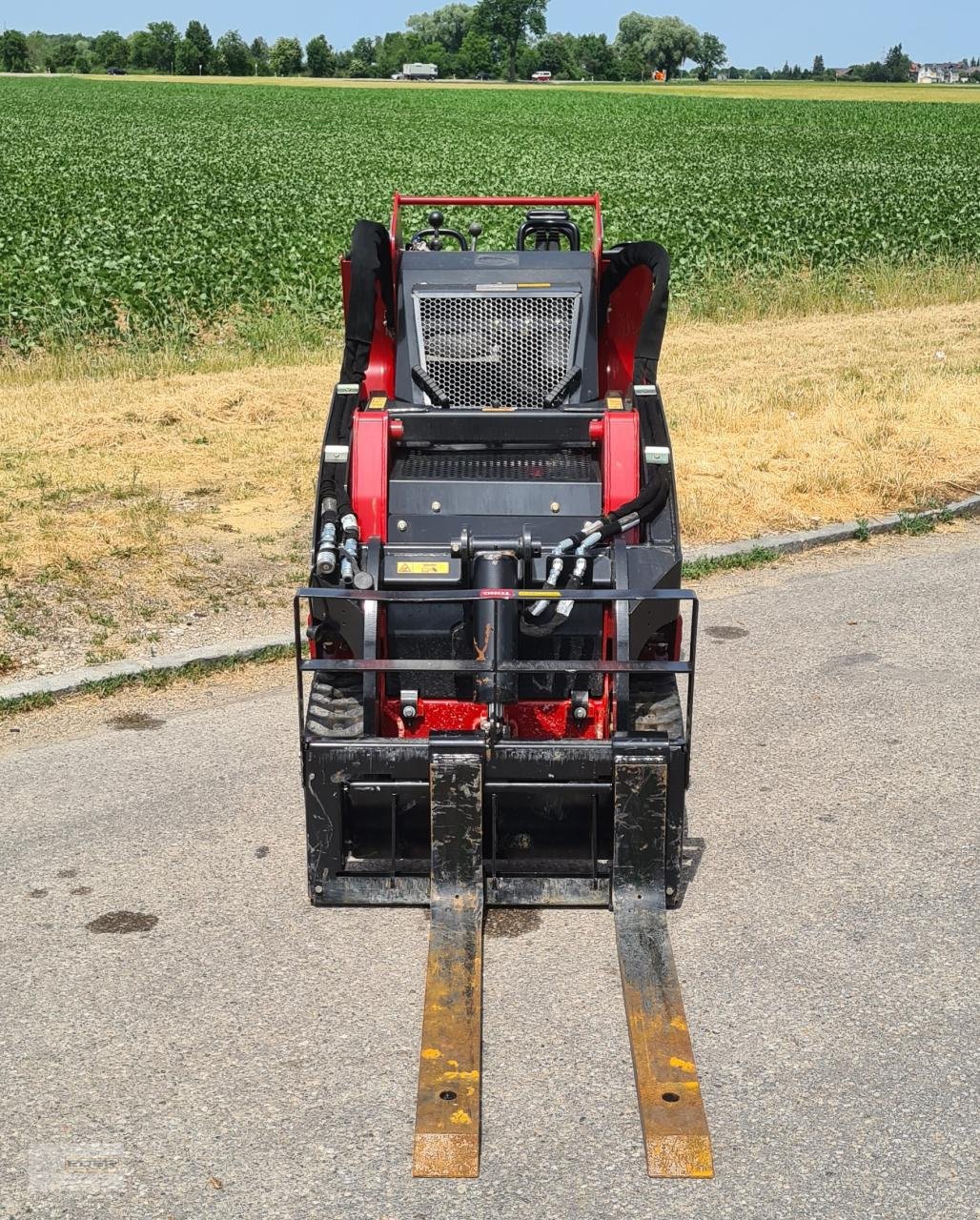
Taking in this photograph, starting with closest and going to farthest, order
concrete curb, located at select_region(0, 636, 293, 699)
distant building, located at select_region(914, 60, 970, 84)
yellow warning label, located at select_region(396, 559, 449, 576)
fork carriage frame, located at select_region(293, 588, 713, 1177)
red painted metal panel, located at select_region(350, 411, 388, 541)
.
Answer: fork carriage frame, located at select_region(293, 588, 713, 1177) → yellow warning label, located at select_region(396, 559, 449, 576) → red painted metal panel, located at select_region(350, 411, 388, 541) → concrete curb, located at select_region(0, 636, 293, 699) → distant building, located at select_region(914, 60, 970, 84)

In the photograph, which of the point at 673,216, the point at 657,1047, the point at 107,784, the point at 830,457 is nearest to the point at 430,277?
the point at 107,784

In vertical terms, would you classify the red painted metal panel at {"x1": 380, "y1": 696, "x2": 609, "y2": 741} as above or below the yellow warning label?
below

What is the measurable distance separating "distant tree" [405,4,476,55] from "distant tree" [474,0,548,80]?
13.8 metres

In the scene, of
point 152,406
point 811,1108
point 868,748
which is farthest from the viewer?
point 152,406

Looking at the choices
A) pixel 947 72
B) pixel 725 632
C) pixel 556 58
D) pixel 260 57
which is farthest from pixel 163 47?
pixel 725 632

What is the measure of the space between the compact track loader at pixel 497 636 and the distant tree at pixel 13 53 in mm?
144405

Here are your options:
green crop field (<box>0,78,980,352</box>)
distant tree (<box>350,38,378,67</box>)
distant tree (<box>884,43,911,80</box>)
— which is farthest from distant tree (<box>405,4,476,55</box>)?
green crop field (<box>0,78,980,352</box>)

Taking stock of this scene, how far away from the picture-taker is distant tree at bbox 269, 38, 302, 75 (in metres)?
128

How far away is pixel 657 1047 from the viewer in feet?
13.6

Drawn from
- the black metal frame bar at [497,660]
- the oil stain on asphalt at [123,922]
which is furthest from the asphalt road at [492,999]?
the black metal frame bar at [497,660]

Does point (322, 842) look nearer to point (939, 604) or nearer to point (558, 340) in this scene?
point (558, 340)

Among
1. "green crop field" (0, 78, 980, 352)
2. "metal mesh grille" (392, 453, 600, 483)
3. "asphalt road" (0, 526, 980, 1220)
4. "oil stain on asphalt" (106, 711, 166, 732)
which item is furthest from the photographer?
"green crop field" (0, 78, 980, 352)

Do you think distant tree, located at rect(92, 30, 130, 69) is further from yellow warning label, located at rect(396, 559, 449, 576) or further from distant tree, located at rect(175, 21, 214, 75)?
yellow warning label, located at rect(396, 559, 449, 576)

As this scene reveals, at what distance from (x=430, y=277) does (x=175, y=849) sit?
2.91m
